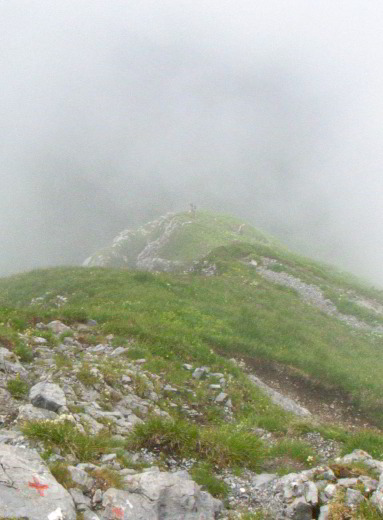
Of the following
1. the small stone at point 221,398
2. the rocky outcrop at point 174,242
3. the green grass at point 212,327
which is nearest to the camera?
the small stone at point 221,398

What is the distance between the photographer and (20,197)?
159000 mm

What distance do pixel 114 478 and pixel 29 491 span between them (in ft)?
6.40

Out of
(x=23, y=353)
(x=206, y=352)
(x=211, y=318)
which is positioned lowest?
(x=23, y=353)

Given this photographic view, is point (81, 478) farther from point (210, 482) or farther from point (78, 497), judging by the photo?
point (210, 482)

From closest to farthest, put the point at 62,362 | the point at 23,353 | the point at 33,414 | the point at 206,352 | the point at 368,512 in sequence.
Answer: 1. the point at 368,512
2. the point at 33,414
3. the point at 23,353
4. the point at 62,362
5. the point at 206,352

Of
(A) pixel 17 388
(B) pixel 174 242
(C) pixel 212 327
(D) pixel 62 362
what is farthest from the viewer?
(B) pixel 174 242

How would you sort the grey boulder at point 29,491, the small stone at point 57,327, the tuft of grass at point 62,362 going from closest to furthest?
the grey boulder at point 29,491, the tuft of grass at point 62,362, the small stone at point 57,327

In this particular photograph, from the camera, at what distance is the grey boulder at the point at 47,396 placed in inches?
508

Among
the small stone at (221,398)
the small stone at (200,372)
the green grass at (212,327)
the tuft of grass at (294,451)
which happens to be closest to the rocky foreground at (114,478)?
the tuft of grass at (294,451)

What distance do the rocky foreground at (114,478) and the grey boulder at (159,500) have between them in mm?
20

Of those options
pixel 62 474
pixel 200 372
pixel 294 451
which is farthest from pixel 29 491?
pixel 200 372

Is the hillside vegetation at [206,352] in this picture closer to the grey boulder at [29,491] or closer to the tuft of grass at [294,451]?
the tuft of grass at [294,451]

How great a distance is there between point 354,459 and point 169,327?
45.0 ft

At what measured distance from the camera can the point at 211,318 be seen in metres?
29.0
